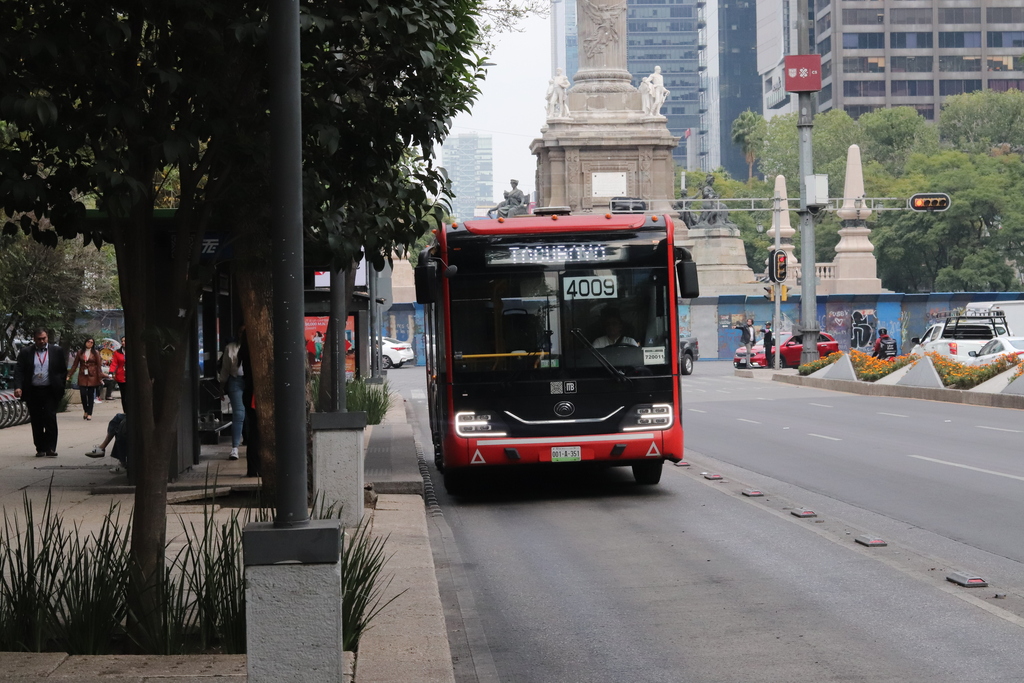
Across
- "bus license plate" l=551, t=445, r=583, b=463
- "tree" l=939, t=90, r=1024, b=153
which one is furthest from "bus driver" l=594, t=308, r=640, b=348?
"tree" l=939, t=90, r=1024, b=153

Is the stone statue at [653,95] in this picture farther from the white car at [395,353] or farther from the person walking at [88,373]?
the person walking at [88,373]

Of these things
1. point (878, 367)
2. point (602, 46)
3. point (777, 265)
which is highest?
point (602, 46)

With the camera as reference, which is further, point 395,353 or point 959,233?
point 959,233

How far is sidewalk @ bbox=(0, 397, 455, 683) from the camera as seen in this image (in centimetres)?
561

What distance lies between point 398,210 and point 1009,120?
10858 cm

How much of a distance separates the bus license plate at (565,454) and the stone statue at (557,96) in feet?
177

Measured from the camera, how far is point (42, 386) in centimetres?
1880

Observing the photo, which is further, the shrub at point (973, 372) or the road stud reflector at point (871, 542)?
the shrub at point (973, 372)

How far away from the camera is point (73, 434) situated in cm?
2348

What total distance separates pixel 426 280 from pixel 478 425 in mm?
1551

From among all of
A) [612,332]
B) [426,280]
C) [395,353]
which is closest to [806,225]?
[395,353]

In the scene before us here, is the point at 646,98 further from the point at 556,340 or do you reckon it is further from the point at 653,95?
the point at 556,340

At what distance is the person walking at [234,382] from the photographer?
16250 mm

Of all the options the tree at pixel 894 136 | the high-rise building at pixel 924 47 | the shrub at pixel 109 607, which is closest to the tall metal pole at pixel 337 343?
the shrub at pixel 109 607
